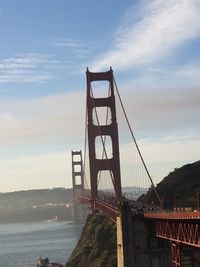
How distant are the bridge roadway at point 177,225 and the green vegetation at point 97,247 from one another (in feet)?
52.1

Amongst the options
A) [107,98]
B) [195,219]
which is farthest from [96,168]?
[195,219]

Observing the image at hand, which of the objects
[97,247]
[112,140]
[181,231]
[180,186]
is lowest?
[97,247]

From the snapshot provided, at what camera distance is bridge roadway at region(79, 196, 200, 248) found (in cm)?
3908

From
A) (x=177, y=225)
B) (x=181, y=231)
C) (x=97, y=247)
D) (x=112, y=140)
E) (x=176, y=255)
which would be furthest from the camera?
(x=112, y=140)

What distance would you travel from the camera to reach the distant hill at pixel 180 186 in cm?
8775

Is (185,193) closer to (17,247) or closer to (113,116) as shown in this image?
(113,116)

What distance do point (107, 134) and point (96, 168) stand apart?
5.12 m

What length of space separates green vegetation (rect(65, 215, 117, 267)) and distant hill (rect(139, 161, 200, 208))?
7104mm

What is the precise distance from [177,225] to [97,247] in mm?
35902

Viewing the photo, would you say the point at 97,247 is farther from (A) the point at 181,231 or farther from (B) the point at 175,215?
(B) the point at 175,215

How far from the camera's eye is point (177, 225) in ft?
145

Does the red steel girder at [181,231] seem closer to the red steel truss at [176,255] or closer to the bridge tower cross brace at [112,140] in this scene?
the red steel truss at [176,255]

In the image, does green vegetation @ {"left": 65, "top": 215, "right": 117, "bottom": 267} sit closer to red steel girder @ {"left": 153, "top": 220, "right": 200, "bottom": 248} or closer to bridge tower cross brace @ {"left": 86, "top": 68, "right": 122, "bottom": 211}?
bridge tower cross brace @ {"left": 86, "top": 68, "right": 122, "bottom": 211}

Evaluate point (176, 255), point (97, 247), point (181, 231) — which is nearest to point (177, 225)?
point (181, 231)
